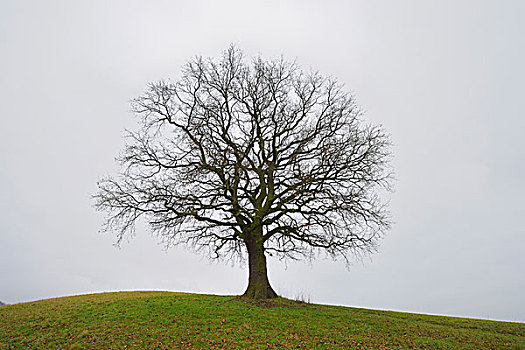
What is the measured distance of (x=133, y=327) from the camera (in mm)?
15148

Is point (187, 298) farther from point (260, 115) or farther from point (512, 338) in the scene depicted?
point (512, 338)

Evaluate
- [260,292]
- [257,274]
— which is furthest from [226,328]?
[257,274]

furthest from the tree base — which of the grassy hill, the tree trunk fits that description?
the grassy hill

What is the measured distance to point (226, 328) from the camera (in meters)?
15.1

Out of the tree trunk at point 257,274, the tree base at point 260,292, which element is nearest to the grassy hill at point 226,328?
the tree base at point 260,292

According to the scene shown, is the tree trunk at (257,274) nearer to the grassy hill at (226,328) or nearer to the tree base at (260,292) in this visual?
the tree base at (260,292)

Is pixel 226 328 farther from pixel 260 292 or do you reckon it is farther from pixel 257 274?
pixel 257 274

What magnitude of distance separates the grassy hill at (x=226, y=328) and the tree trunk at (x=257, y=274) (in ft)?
→ 2.35

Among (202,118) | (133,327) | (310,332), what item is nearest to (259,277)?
(310,332)

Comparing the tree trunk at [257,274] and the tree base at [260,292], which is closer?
the tree base at [260,292]

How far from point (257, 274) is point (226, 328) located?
17.0 ft

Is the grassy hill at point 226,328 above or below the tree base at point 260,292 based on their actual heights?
below

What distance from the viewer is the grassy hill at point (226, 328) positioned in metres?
14.0

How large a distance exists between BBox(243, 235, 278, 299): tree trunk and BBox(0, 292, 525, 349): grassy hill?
2.35 feet
